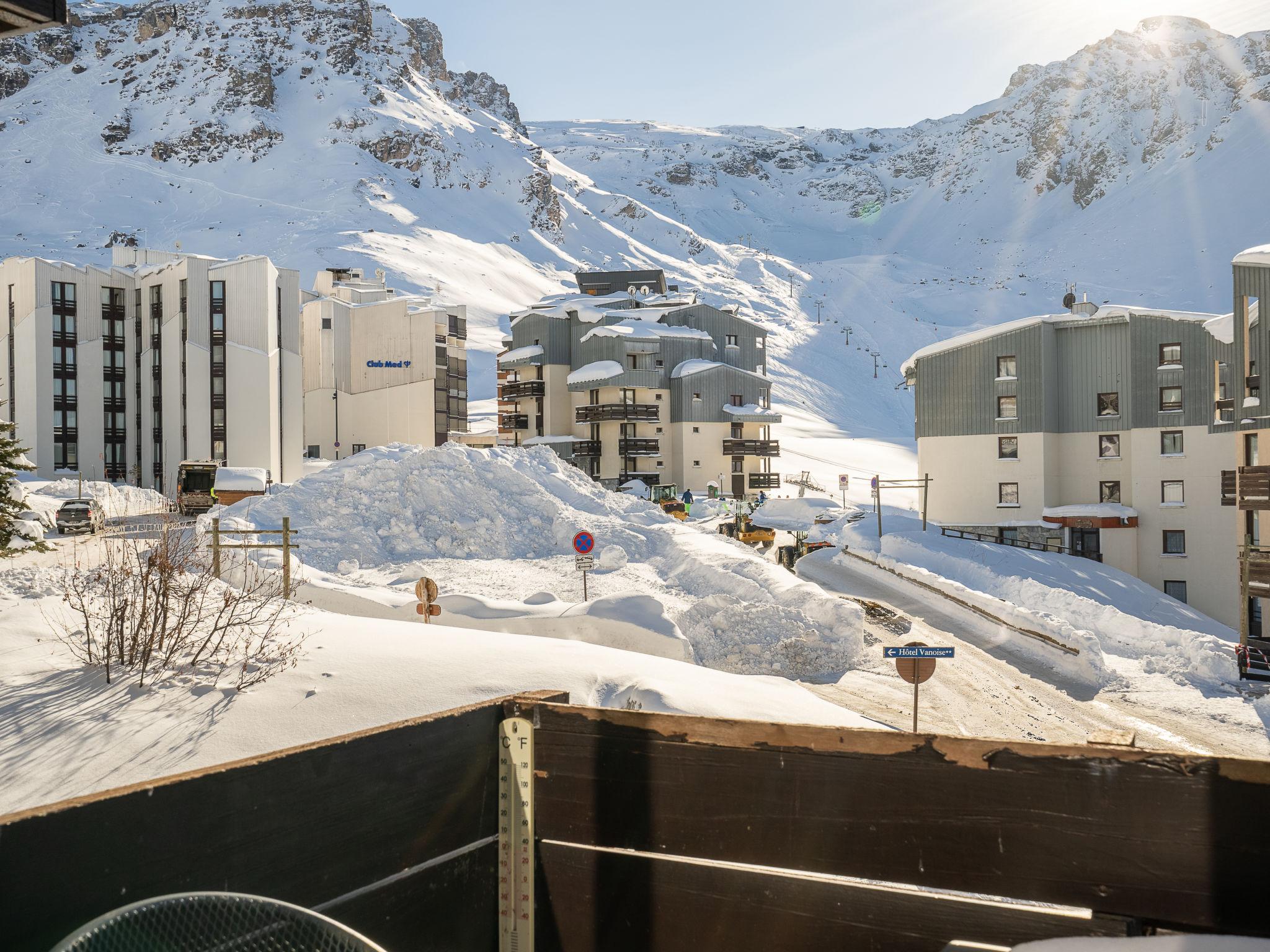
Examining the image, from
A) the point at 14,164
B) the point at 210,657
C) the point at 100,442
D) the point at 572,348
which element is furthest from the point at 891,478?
the point at 14,164

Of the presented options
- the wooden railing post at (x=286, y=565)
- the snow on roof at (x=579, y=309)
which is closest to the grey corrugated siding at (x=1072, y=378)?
the snow on roof at (x=579, y=309)

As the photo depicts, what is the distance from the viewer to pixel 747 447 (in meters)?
72.1

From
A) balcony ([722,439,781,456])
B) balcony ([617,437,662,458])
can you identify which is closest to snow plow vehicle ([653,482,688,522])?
balcony ([617,437,662,458])

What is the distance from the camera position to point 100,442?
217ft

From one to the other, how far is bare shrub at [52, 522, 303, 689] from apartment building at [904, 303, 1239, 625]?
1651 inches

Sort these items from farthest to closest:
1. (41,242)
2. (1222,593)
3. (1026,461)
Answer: (41,242), (1026,461), (1222,593)

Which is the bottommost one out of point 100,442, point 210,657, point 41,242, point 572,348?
point 210,657

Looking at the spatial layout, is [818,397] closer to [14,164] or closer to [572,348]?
[572,348]

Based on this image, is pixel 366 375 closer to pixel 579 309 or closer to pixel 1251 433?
pixel 579 309

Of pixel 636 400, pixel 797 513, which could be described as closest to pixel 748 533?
pixel 797 513

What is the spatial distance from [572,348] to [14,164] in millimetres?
142844

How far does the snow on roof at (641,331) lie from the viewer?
70.1 meters

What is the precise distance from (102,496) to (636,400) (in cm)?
3663

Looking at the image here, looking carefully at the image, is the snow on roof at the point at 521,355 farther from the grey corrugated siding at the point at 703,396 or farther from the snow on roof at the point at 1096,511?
the snow on roof at the point at 1096,511
